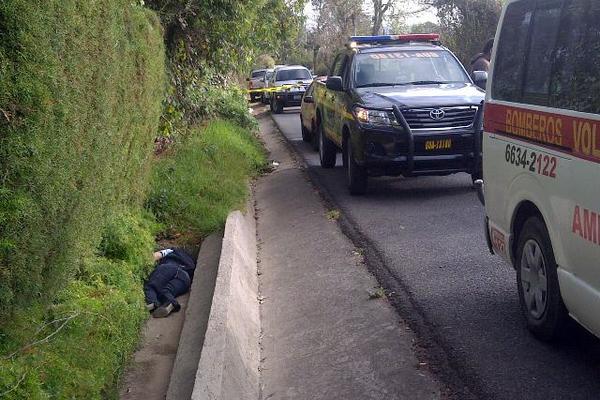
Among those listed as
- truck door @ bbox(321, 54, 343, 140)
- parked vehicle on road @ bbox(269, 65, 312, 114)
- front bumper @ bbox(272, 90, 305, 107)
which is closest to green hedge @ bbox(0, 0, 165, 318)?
truck door @ bbox(321, 54, 343, 140)

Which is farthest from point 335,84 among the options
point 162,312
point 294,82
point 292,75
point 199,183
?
point 292,75

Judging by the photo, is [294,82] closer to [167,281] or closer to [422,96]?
[422,96]

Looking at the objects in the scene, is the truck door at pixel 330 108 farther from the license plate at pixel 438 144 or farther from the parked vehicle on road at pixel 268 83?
the parked vehicle on road at pixel 268 83

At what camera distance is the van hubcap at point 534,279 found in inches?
220

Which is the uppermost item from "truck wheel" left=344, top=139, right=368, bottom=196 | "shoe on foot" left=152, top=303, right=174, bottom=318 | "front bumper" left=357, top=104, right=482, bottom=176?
"front bumper" left=357, top=104, right=482, bottom=176

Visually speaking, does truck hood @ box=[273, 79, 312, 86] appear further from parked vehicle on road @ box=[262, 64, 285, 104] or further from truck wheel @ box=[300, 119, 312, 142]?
truck wheel @ box=[300, 119, 312, 142]

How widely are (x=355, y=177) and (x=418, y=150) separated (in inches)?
40.5

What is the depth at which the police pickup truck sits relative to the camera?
1090 cm

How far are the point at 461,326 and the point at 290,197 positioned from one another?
20.7ft

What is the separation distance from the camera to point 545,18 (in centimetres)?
562

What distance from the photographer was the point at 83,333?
5.23 m

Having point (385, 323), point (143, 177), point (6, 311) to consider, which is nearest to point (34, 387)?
point (6, 311)

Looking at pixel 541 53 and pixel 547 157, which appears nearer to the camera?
pixel 547 157

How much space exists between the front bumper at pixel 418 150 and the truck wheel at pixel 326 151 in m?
3.24
